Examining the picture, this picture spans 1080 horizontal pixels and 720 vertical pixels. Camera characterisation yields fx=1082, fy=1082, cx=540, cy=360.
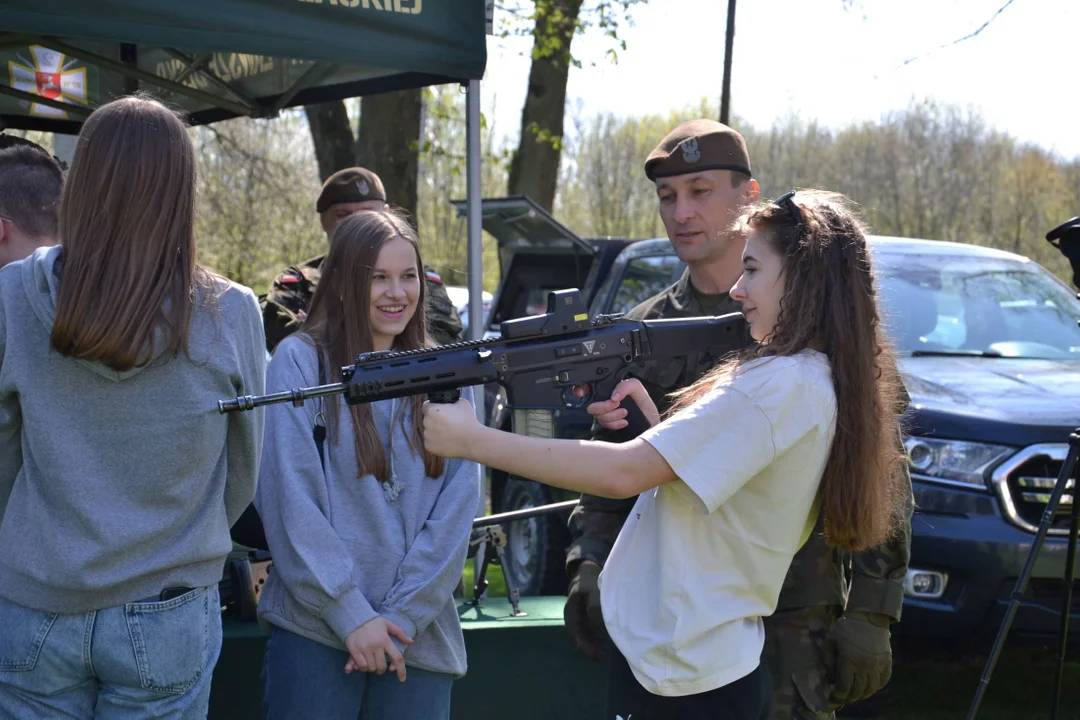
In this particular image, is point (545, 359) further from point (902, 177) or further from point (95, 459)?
point (902, 177)

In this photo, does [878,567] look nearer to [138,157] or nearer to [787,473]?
[787,473]

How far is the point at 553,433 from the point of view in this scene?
2928mm

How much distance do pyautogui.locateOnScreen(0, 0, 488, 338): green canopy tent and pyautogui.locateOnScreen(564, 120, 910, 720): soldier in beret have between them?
43.2 inches

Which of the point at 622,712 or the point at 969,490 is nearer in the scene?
the point at 622,712

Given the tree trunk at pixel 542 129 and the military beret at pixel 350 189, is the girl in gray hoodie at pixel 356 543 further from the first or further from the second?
the tree trunk at pixel 542 129

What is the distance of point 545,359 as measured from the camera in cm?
274

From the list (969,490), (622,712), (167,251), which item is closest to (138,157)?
(167,251)

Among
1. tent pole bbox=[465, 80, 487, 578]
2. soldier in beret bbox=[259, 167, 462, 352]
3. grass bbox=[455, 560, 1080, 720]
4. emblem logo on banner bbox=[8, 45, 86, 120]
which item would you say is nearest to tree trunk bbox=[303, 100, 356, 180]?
emblem logo on banner bbox=[8, 45, 86, 120]

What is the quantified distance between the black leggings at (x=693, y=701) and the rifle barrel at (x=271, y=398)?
0.92m

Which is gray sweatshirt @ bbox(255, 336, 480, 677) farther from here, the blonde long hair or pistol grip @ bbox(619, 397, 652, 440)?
the blonde long hair

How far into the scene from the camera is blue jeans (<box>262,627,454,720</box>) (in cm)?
290

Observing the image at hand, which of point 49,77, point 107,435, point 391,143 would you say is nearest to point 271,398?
point 107,435

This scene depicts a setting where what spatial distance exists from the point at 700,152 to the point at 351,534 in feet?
5.50

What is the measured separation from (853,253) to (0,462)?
6.44ft
